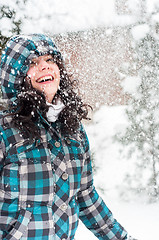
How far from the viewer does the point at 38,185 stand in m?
1.09

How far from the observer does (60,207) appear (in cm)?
113

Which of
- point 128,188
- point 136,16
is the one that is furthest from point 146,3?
point 128,188

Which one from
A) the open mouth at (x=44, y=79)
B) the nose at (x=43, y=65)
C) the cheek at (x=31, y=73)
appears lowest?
the open mouth at (x=44, y=79)

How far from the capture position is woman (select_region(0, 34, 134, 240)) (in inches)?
41.9

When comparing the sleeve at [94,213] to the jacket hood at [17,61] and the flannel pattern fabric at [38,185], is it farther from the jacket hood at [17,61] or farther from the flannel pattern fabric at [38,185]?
the jacket hood at [17,61]

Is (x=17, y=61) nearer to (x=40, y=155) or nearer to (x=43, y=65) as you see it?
(x=43, y=65)

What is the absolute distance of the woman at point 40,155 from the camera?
41.9 inches

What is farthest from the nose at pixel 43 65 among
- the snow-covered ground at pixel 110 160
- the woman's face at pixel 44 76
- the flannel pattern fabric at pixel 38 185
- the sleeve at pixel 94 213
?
the snow-covered ground at pixel 110 160

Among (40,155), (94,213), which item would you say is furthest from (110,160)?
(40,155)

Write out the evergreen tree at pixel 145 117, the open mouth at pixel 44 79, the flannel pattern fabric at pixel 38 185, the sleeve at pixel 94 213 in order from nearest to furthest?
the flannel pattern fabric at pixel 38 185 < the open mouth at pixel 44 79 < the sleeve at pixel 94 213 < the evergreen tree at pixel 145 117

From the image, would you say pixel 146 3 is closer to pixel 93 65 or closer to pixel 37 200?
pixel 93 65

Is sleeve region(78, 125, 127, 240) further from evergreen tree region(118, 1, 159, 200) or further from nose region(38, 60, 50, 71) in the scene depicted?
evergreen tree region(118, 1, 159, 200)

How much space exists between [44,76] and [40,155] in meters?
0.31

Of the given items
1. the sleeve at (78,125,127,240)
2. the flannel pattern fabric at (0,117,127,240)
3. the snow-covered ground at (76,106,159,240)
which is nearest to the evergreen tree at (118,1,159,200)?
the snow-covered ground at (76,106,159,240)
